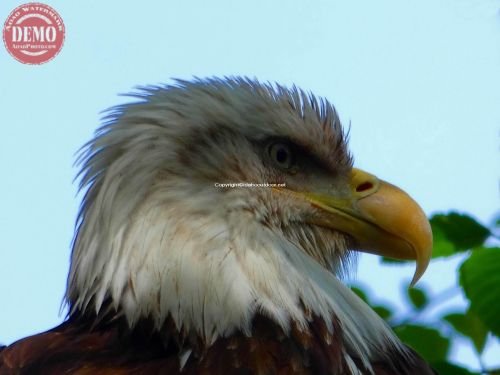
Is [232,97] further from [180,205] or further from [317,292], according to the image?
[317,292]

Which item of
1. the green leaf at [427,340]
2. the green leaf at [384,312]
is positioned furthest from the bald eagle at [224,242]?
the green leaf at [384,312]

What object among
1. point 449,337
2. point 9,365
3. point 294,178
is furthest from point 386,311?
point 9,365

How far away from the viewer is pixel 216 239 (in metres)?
4.11

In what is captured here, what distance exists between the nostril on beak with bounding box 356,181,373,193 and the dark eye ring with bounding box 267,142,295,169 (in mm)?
277

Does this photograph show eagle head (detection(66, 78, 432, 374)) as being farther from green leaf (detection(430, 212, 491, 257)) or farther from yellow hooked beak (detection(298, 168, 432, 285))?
green leaf (detection(430, 212, 491, 257))

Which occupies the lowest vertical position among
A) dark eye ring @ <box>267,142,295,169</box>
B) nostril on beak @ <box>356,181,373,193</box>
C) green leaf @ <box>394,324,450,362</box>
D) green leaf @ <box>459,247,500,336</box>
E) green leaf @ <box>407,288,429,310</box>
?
green leaf @ <box>394,324,450,362</box>

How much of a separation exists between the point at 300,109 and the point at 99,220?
955 mm

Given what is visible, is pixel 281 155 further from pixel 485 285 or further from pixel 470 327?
pixel 470 327

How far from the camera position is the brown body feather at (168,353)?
3773mm

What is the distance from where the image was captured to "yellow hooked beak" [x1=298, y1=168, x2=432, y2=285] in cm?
432

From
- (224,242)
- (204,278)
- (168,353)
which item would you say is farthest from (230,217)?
(168,353)

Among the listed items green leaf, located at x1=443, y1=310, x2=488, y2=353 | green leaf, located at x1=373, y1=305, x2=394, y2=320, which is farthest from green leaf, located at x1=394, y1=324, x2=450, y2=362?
green leaf, located at x1=373, y1=305, x2=394, y2=320

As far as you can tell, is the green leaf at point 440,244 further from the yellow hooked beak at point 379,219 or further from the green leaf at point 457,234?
the yellow hooked beak at point 379,219

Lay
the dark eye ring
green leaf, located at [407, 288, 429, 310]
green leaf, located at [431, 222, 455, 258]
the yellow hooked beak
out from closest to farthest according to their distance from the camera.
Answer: the yellow hooked beak, the dark eye ring, green leaf, located at [431, 222, 455, 258], green leaf, located at [407, 288, 429, 310]
